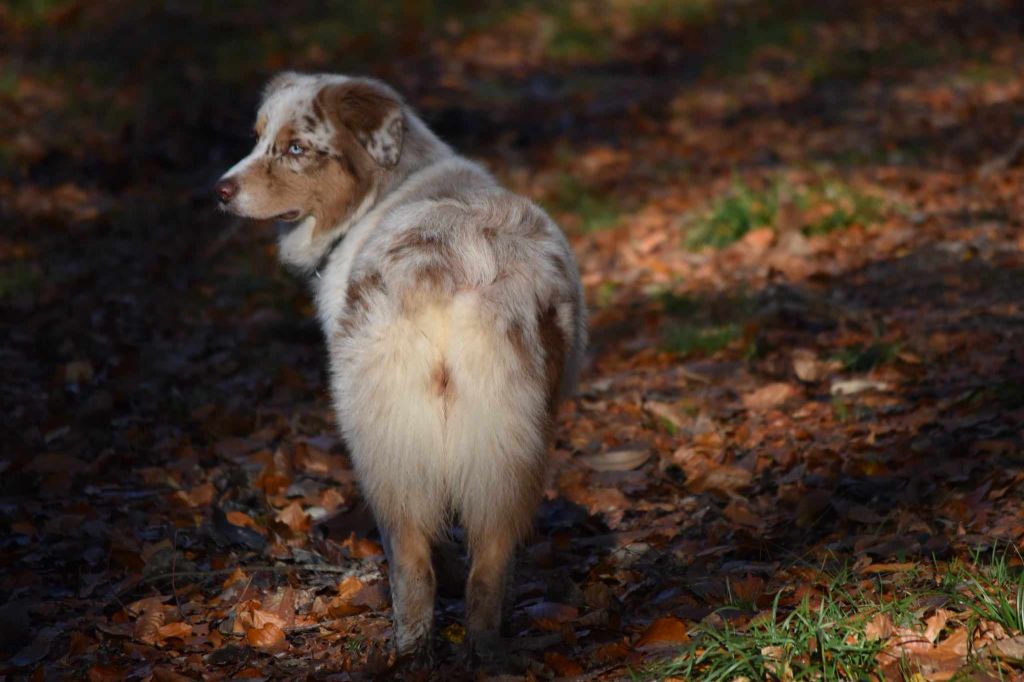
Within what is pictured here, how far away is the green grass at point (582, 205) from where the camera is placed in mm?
9742

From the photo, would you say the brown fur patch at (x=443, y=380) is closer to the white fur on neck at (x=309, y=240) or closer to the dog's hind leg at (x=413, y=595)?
the dog's hind leg at (x=413, y=595)

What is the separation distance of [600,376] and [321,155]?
8.58ft

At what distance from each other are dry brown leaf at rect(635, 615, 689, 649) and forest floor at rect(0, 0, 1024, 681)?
16 mm

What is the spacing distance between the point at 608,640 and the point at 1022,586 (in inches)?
54.0

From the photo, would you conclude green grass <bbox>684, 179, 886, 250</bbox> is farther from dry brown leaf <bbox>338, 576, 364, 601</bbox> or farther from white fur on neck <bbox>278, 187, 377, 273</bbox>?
dry brown leaf <bbox>338, 576, 364, 601</bbox>

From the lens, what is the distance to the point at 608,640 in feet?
12.9

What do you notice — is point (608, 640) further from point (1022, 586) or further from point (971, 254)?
point (971, 254)

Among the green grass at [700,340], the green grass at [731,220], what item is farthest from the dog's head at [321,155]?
the green grass at [731,220]

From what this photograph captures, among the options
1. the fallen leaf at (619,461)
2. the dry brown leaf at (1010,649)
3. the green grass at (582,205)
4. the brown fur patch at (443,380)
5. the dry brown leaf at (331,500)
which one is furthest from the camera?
the green grass at (582,205)

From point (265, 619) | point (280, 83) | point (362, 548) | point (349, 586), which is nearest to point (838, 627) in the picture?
point (349, 586)

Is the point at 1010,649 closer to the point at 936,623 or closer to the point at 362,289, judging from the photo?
the point at 936,623

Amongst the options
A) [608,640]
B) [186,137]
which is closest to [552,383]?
[608,640]

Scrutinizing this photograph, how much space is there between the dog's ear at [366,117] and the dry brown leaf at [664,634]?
2.29 metres

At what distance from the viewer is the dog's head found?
487cm
